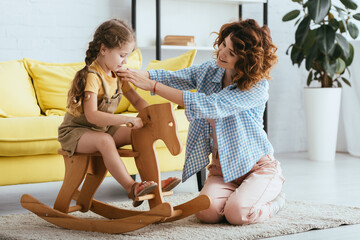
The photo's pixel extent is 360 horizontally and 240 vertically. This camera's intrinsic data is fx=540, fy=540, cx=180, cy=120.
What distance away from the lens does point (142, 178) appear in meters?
2.06

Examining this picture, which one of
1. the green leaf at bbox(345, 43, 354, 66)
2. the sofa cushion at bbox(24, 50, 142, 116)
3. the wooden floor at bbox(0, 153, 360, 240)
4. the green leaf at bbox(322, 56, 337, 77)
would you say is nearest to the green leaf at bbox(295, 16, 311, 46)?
the green leaf at bbox(322, 56, 337, 77)

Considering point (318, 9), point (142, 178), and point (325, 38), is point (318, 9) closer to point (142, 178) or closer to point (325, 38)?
point (325, 38)

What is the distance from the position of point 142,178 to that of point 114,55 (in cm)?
48

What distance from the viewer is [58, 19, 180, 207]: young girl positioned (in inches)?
77.1

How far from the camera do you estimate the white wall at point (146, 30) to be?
151 inches

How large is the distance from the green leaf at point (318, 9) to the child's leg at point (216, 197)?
2.12m

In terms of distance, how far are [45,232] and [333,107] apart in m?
2.89

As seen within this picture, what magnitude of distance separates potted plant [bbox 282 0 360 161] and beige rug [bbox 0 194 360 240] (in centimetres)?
192

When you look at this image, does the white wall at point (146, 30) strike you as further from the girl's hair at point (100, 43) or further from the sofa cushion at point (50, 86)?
the girl's hair at point (100, 43)

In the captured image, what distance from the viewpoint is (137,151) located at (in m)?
2.06

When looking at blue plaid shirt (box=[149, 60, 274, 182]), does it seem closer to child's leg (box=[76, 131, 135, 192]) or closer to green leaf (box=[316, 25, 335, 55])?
child's leg (box=[76, 131, 135, 192])

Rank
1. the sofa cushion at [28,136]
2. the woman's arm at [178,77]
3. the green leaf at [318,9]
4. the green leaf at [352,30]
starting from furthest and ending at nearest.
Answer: the green leaf at [352,30] → the green leaf at [318,9] → the sofa cushion at [28,136] → the woman's arm at [178,77]

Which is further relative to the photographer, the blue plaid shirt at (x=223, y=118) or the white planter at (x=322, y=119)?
the white planter at (x=322, y=119)

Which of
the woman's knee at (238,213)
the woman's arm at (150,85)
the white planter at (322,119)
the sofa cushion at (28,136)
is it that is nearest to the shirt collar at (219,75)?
the woman's arm at (150,85)
